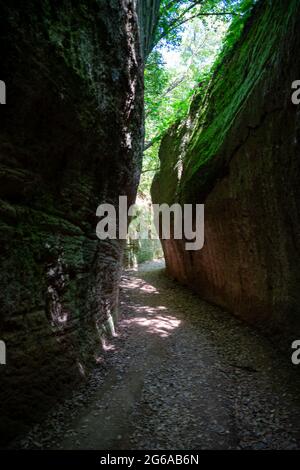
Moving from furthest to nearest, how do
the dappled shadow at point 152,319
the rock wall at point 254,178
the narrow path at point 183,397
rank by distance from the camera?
the dappled shadow at point 152,319, the rock wall at point 254,178, the narrow path at point 183,397

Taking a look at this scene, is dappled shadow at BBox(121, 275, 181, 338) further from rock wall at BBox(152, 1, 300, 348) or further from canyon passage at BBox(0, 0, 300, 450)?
rock wall at BBox(152, 1, 300, 348)

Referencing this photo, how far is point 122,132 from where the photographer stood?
23.9 ft

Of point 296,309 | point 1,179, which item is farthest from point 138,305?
point 1,179

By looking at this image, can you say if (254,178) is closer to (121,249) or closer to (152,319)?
(121,249)

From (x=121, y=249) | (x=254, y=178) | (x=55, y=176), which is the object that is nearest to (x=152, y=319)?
(x=121, y=249)

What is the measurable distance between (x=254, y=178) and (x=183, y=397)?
4.86 metres

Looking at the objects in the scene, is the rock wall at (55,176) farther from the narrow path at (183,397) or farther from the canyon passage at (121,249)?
the narrow path at (183,397)

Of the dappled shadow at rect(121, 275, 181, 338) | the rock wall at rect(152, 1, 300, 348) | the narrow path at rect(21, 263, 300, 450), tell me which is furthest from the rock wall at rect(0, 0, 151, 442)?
the rock wall at rect(152, 1, 300, 348)

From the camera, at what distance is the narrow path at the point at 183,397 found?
4.51m

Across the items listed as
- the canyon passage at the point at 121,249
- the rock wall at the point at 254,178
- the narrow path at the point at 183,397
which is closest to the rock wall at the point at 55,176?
the canyon passage at the point at 121,249

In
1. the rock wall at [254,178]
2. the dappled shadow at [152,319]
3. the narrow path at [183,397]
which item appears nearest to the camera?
the narrow path at [183,397]

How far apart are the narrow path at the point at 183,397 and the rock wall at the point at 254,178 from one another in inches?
37.6

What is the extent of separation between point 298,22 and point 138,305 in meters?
8.93

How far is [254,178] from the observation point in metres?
7.42
